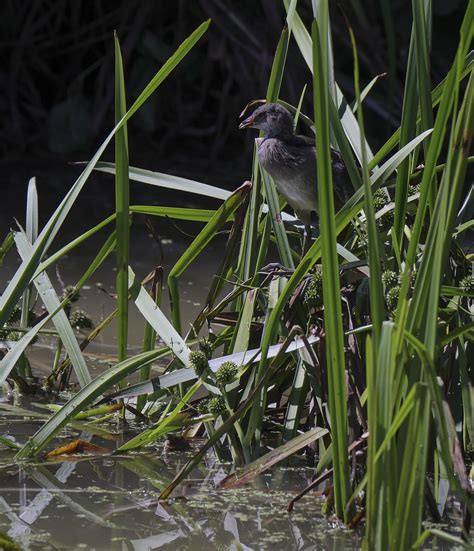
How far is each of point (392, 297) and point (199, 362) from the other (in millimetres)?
447

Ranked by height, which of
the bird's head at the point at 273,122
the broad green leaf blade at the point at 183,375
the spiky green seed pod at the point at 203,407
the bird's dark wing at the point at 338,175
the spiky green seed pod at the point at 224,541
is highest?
the bird's head at the point at 273,122

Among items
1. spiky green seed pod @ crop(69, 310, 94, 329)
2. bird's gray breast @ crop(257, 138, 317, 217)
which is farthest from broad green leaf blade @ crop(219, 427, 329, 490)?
spiky green seed pod @ crop(69, 310, 94, 329)

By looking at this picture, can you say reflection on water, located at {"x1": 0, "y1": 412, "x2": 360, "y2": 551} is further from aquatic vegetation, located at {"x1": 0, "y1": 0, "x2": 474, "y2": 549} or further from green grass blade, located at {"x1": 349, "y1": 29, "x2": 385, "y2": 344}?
green grass blade, located at {"x1": 349, "y1": 29, "x2": 385, "y2": 344}

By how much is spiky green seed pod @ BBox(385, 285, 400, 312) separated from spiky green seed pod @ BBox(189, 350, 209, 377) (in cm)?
42

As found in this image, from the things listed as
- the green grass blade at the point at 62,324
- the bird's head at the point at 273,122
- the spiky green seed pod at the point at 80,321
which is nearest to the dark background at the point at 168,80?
the bird's head at the point at 273,122

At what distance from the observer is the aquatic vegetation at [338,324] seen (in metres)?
1.67

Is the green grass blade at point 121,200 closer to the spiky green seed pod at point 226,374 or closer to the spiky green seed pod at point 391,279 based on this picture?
the spiky green seed pod at point 226,374

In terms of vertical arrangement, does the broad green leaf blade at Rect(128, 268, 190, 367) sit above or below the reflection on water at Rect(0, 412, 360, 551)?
above

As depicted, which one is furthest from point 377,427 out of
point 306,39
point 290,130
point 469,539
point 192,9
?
point 192,9

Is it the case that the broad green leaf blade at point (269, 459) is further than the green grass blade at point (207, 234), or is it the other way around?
the green grass blade at point (207, 234)

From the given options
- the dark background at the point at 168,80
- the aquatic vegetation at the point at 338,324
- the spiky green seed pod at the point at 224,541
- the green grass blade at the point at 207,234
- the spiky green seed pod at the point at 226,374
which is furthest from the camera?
the dark background at the point at 168,80

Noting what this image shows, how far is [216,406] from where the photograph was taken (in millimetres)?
2252

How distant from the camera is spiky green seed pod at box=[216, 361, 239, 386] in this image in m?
2.24

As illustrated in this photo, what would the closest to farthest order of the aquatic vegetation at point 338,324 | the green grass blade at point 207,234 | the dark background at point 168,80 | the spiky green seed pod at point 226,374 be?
1. the aquatic vegetation at point 338,324
2. the spiky green seed pod at point 226,374
3. the green grass blade at point 207,234
4. the dark background at point 168,80
